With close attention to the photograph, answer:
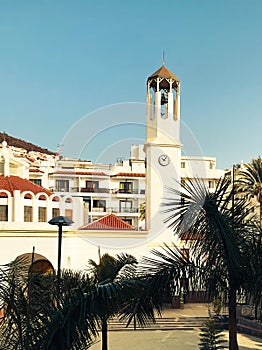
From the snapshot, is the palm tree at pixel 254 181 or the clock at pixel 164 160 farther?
the palm tree at pixel 254 181

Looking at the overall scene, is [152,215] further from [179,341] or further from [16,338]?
[16,338]

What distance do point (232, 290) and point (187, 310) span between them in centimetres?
1440

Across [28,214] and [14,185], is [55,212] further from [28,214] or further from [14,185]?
[14,185]

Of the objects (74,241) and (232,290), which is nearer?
(232,290)

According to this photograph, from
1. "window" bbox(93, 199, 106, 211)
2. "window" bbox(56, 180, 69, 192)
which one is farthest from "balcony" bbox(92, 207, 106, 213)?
"window" bbox(56, 180, 69, 192)

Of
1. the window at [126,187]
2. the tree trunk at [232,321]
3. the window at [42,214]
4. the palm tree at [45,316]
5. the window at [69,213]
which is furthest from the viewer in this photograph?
the window at [126,187]

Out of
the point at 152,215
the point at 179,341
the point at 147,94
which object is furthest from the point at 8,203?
the point at 179,341

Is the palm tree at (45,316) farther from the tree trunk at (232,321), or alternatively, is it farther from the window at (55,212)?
the window at (55,212)

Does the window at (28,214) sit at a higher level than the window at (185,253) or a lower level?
higher

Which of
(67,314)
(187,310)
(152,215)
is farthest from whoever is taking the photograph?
(152,215)

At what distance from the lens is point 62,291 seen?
554 centimetres

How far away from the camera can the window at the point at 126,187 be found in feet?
128

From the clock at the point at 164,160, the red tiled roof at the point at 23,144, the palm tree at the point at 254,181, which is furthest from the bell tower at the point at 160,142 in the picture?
the red tiled roof at the point at 23,144

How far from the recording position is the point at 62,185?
38.0m
